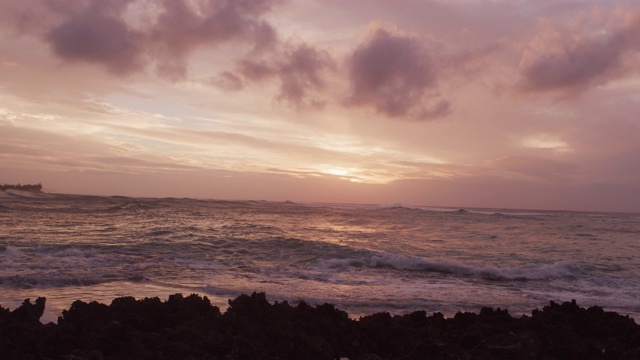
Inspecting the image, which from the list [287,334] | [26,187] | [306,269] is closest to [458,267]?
[306,269]

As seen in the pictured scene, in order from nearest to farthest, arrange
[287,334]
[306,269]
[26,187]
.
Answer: [287,334]
[306,269]
[26,187]

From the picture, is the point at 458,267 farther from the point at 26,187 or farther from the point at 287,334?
the point at 26,187

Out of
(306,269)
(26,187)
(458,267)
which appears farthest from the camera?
(26,187)

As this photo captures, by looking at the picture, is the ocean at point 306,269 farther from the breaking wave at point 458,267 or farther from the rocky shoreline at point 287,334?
the rocky shoreline at point 287,334

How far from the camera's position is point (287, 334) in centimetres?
558

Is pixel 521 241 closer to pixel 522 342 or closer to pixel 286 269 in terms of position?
pixel 286 269

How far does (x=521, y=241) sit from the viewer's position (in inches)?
999

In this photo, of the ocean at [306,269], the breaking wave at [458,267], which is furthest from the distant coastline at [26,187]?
the breaking wave at [458,267]

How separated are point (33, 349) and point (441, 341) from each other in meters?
4.60

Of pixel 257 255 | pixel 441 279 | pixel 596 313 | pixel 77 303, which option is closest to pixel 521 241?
pixel 441 279

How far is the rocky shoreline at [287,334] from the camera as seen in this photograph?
5348 millimetres

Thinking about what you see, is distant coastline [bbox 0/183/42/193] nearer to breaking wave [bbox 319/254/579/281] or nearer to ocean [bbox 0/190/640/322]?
ocean [bbox 0/190/640/322]

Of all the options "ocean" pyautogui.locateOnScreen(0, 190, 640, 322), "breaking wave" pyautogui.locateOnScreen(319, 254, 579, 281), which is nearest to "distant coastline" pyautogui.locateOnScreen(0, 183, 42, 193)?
"ocean" pyautogui.locateOnScreen(0, 190, 640, 322)

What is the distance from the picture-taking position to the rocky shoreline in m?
5.35
